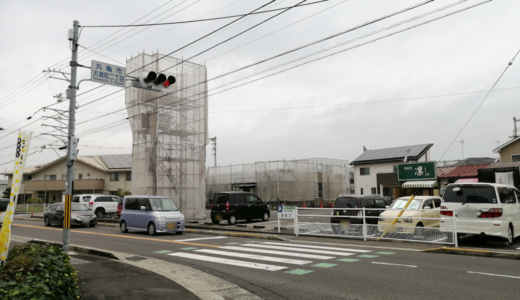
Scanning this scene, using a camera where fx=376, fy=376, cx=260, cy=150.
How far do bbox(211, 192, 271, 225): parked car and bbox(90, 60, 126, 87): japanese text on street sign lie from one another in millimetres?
9664

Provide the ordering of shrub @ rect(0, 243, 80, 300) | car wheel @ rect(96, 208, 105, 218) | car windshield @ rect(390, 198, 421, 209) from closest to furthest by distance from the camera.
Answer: shrub @ rect(0, 243, 80, 300)
car windshield @ rect(390, 198, 421, 209)
car wheel @ rect(96, 208, 105, 218)

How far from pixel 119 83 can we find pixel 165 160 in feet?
48.5

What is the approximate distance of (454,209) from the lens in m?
11.4

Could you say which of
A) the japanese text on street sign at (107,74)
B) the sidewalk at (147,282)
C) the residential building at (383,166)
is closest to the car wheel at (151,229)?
the japanese text on street sign at (107,74)

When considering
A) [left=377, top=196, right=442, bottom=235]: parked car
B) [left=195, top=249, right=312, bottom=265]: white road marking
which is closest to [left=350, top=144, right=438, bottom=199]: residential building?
[left=377, top=196, right=442, bottom=235]: parked car

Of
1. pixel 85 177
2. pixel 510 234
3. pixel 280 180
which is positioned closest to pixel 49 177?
pixel 85 177

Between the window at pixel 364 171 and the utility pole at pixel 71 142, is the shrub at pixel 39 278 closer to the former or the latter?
the utility pole at pixel 71 142

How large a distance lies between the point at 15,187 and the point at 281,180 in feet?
122

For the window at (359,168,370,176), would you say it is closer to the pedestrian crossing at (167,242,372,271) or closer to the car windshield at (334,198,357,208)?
the car windshield at (334,198,357,208)

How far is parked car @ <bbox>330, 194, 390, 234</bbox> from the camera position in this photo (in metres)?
14.1

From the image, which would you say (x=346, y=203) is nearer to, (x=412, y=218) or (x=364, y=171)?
(x=412, y=218)

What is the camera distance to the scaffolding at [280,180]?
42500 mm

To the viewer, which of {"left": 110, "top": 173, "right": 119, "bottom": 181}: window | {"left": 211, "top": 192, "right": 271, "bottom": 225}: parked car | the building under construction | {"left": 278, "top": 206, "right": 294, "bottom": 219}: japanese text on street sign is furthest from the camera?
{"left": 110, "top": 173, "right": 119, "bottom": 181}: window

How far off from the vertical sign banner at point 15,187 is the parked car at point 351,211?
34.4 feet
